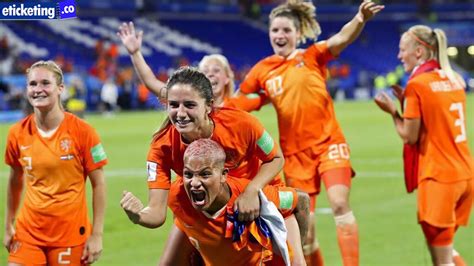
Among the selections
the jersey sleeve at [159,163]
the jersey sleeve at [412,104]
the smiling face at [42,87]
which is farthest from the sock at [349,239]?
the smiling face at [42,87]

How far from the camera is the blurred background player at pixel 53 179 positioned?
23.1 feet

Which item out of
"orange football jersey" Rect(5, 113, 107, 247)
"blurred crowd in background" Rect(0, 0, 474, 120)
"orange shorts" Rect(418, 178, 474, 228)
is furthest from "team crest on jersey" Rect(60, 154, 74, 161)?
"blurred crowd in background" Rect(0, 0, 474, 120)

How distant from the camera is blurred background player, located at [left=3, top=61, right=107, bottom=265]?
705cm

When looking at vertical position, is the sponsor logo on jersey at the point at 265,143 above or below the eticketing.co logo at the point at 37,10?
below

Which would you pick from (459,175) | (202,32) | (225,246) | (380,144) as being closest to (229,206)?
(225,246)

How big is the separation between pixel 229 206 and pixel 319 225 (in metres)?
7.50

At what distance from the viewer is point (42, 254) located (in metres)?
7.03

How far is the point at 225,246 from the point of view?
5.98m

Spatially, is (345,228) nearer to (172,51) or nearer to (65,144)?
(65,144)

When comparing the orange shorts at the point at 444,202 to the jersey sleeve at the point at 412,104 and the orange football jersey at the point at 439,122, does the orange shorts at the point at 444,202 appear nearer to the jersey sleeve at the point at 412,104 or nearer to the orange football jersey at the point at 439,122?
the orange football jersey at the point at 439,122

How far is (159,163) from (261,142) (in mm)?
666

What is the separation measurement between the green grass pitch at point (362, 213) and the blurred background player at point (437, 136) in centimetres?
245

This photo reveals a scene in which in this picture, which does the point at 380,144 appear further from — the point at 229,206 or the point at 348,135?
the point at 229,206

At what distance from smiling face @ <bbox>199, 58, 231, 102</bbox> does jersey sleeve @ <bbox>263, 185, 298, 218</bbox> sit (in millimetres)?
2529
